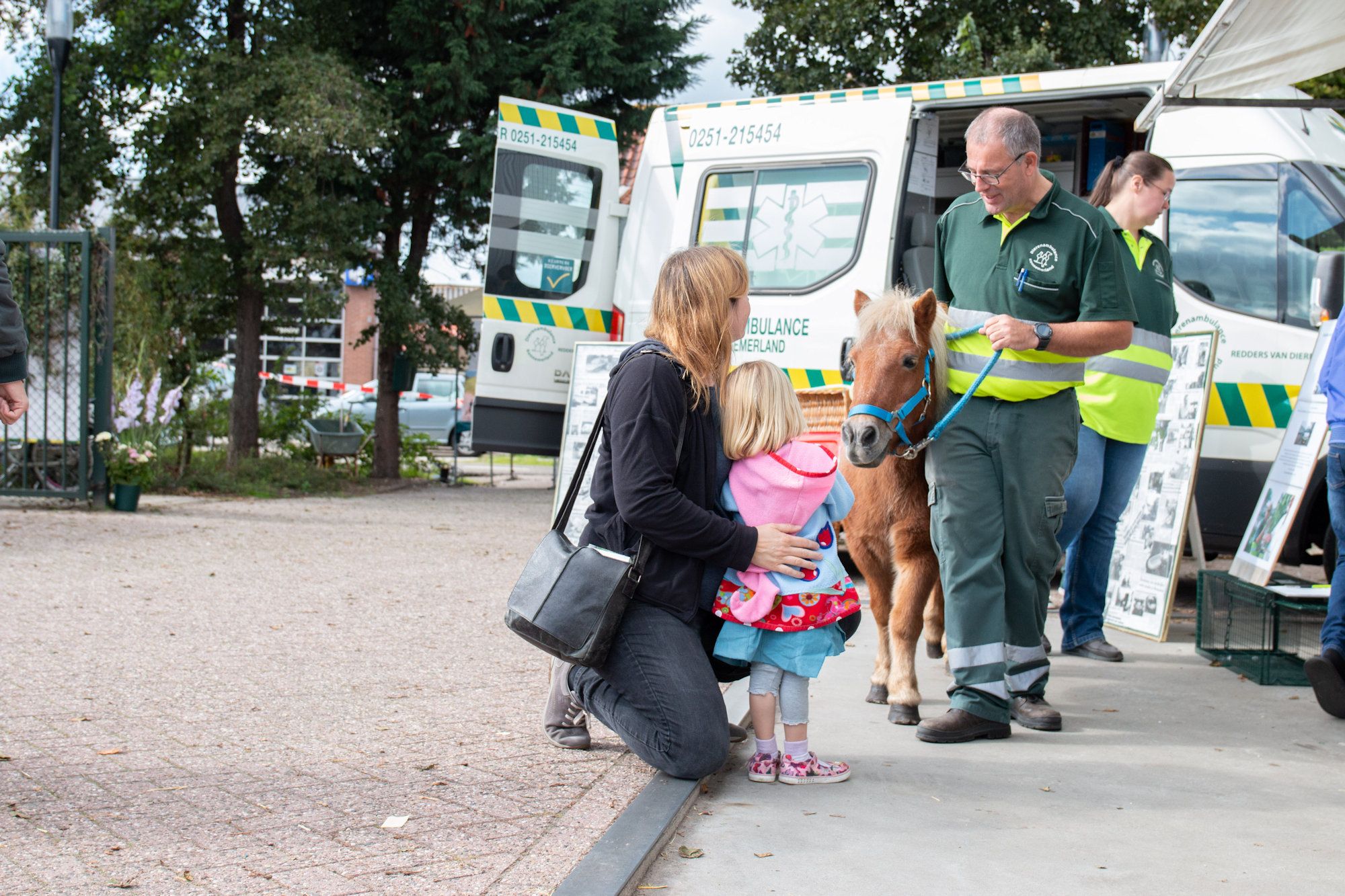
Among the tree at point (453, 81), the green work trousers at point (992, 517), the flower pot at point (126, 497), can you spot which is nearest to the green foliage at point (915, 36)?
the tree at point (453, 81)

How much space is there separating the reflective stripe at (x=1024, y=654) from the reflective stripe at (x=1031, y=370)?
0.95 meters

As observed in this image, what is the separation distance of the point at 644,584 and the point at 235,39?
1207cm

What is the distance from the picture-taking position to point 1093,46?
1538cm

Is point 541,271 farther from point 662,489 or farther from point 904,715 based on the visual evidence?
point 662,489

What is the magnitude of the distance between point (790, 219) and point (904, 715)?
4.14 m

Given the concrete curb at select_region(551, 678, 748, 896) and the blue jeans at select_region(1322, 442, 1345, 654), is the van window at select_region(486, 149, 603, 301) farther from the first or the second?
the concrete curb at select_region(551, 678, 748, 896)

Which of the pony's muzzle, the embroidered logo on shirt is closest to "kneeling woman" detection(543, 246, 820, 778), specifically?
the pony's muzzle

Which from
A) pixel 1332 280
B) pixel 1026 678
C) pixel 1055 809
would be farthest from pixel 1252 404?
pixel 1055 809

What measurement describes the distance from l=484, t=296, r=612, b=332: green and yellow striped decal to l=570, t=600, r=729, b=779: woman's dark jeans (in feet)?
18.0

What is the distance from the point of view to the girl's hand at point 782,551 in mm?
3635

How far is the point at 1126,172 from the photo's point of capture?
5.49 m

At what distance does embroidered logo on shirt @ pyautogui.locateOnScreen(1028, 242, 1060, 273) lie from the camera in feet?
13.8

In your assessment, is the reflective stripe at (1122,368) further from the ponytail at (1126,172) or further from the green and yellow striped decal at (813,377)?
the green and yellow striped decal at (813,377)

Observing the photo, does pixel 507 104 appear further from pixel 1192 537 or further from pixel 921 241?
pixel 1192 537
